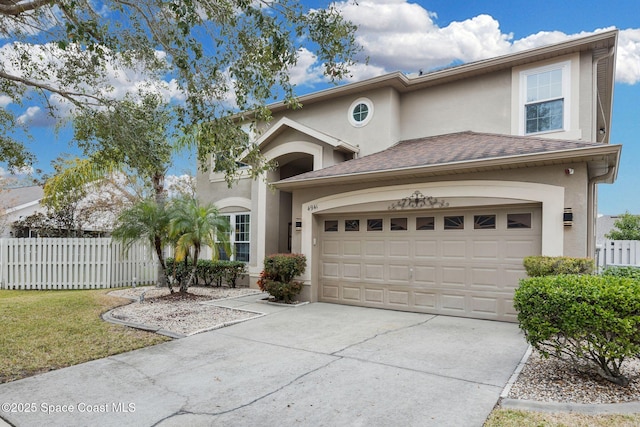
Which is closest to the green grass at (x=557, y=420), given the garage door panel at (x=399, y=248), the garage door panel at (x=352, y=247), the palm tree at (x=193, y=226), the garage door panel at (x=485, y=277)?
the garage door panel at (x=485, y=277)

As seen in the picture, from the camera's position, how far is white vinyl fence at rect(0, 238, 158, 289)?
1545cm

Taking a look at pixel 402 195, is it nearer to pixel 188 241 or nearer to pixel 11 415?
pixel 188 241

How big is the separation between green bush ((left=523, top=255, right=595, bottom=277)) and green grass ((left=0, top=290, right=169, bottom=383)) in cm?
706

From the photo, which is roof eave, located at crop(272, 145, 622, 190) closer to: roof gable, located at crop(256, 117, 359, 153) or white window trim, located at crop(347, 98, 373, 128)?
roof gable, located at crop(256, 117, 359, 153)

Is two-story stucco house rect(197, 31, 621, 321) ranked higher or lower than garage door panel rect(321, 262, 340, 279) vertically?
higher

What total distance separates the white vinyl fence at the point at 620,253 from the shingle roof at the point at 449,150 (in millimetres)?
5234

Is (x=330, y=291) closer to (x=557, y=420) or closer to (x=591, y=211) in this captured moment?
(x=591, y=211)

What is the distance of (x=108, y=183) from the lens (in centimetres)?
2411

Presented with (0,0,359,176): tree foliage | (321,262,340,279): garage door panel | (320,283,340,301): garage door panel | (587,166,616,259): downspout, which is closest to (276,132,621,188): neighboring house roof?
(587,166,616,259): downspout

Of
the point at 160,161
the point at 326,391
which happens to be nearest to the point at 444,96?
the point at 160,161

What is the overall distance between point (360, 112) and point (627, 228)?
25974 millimetres

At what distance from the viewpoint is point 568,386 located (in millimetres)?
4848

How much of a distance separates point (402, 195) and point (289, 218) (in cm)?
639

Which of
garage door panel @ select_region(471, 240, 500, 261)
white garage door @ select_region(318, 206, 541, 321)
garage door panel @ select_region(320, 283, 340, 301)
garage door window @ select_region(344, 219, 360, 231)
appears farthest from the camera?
garage door panel @ select_region(320, 283, 340, 301)
